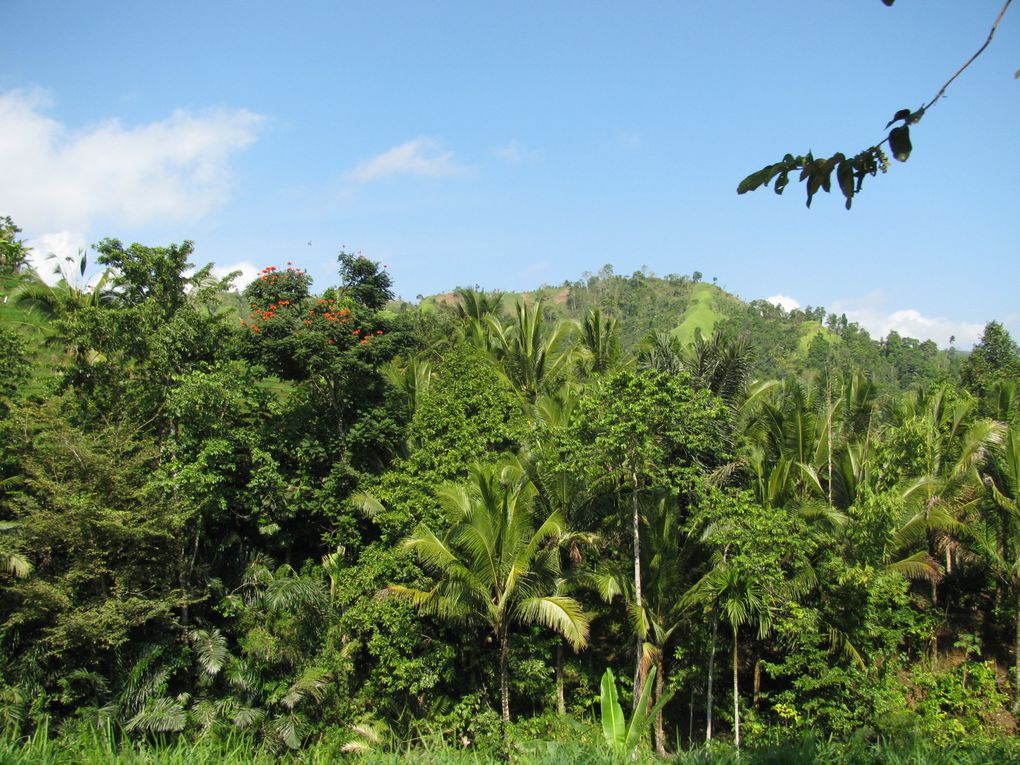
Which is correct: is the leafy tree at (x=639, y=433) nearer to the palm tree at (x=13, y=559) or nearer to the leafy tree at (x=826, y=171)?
the leafy tree at (x=826, y=171)

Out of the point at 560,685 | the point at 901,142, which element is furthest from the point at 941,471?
the point at 901,142

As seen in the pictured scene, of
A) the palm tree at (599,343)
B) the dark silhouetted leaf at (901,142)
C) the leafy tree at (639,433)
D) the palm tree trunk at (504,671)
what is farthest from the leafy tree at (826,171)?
the palm tree at (599,343)

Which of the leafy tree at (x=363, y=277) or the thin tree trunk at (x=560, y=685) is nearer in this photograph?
the thin tree trunk at (x=560, y=685)

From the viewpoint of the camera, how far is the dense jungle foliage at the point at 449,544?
1000 cm

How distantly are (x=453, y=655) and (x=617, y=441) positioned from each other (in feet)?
14.2

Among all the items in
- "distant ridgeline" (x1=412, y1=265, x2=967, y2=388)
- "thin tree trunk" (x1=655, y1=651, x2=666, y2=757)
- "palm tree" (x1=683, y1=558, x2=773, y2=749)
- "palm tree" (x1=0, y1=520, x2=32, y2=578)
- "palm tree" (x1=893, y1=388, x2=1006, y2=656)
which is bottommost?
"thin tree trunk" (x1=655, y1=651, x2=666, y2=757)

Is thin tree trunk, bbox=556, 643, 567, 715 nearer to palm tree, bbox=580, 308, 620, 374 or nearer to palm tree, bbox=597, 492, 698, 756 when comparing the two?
palm tree, bbox=597, 492, 698, 756

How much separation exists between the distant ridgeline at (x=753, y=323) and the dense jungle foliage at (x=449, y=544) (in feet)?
131

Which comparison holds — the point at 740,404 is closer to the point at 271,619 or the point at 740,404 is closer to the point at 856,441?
the point at 856,441

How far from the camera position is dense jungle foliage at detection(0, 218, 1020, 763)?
10.0 metres

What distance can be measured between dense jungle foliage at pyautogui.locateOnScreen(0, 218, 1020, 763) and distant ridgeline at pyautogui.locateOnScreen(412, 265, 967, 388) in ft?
131

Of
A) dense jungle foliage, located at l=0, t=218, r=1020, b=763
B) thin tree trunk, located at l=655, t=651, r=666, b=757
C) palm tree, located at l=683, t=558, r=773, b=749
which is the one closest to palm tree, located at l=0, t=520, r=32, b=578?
dense jungle foliage, located at l=0, t=218, r=1020, b=763

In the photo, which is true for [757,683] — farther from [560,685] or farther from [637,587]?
[560,685]

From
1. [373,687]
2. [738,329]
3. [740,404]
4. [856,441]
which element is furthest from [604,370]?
[738,329]
